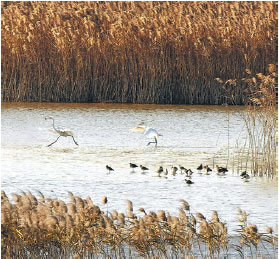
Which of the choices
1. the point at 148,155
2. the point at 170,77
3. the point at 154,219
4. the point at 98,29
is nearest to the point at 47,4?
the point at 98,29

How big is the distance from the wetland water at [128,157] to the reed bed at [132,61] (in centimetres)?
48

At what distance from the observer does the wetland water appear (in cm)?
769

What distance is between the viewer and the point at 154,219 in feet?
16.8

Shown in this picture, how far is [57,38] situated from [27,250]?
11.4m

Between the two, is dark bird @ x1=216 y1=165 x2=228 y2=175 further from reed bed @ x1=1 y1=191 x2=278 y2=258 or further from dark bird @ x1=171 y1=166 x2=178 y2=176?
reed bed @ x1=1 y1=191 x2=278 y2=258

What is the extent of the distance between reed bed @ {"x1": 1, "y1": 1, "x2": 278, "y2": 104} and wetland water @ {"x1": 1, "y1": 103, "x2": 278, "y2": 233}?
0.48 m

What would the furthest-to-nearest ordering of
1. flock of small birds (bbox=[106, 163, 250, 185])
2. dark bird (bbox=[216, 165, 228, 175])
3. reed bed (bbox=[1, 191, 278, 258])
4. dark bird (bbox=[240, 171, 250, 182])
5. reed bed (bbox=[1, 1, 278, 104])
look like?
reed bed (bbox=[1, 1, 278, 104]) < dark bird (bbox=[216, 165, 228, 175]) < flock of small birds (bbox=[106, 163, 250, 185]) < dark bird (bbox=[240, 171, 250, 182]) < reed bed (bbox=[1, 191, 278, 258])

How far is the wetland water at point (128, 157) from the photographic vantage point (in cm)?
769

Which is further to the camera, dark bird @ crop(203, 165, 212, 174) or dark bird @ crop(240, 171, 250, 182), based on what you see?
dark bird @ crop(203, 165, 212, 174)

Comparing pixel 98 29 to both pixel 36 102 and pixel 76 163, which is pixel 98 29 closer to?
pixel 36 102

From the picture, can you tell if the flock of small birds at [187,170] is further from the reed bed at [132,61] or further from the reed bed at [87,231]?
the reed bed at [132,61]

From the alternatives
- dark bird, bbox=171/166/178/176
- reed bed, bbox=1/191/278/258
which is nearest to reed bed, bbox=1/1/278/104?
dark bird, bbox=171/166/178/176

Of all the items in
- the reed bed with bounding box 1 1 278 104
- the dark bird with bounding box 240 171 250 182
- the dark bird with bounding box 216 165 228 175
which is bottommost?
the dark bird with bounding box 240 171 250 182

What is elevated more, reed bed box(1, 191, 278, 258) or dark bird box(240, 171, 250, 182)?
reed bed box(1, 191, 278, 258)
